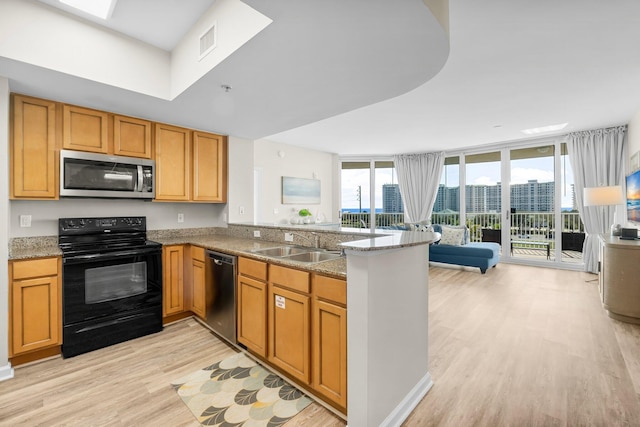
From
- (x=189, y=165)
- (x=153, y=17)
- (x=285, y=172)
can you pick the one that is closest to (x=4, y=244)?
(x=189, y=165)

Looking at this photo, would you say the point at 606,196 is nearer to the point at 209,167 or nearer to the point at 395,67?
the point at 395,67

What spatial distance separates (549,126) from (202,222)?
5819 millimetres

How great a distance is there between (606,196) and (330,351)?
469 cm

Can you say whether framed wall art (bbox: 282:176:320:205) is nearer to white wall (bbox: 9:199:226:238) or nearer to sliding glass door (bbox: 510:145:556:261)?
white wall (bbox: 9:199:226:238)

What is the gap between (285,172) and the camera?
20.2ft

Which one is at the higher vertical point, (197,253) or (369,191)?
(369,191)

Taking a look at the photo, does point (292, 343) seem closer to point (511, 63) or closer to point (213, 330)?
point (213, 330)

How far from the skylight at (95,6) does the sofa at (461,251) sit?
5.53 metres

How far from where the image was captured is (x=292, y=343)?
6.22 ft

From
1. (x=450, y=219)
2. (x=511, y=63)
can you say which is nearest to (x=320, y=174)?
(x=450, y=219)

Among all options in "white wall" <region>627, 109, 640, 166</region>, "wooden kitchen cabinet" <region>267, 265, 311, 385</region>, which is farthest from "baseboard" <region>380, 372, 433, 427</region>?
"white wall" <region>627, 109, 640, 166</region>

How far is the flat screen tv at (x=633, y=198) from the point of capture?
138 inches

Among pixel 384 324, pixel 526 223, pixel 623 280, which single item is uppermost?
pixel 526 223

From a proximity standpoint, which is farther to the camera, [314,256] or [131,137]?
[131,137]
